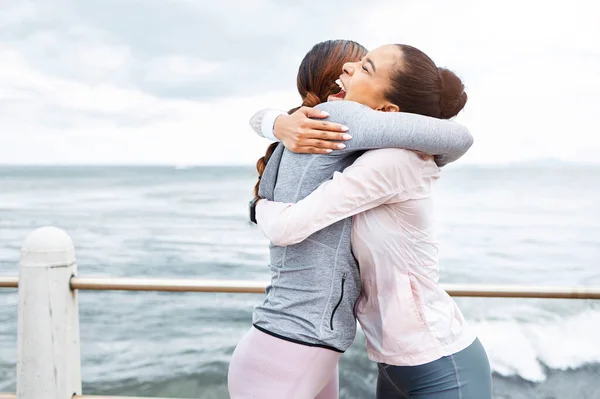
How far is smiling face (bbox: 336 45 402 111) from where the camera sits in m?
1.24

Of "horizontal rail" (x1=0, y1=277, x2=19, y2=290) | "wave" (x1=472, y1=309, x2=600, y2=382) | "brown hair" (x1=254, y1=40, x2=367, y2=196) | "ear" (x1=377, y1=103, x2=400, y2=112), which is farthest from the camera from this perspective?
"wave" (x1=472, y1=309, x2=600, y2=382)

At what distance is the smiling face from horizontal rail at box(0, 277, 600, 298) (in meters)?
0.69

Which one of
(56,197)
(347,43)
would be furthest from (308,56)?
(56,197)

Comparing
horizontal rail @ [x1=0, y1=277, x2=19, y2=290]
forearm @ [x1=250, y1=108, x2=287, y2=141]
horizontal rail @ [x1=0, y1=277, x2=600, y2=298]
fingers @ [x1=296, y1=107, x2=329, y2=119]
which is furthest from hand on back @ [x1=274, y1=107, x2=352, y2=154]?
horizontal rail @ [x1=0, y1=277, x2=19, y2=290]

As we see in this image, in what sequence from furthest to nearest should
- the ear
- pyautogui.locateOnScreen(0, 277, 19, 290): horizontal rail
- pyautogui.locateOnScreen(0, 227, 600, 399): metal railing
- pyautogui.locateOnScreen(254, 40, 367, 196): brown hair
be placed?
pyautogui.locateOnScreen(0, 277, 19, 290): horizontal rail
pyautogui.locateOnScreen(0, 227, 600, 399): metal railing
pyautogui.locateOnScreen(254, 40, 367, 196): brown hair
the ear

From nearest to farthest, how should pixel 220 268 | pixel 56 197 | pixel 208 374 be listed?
pixel 208 374
pixel 220 268
pixel 56 197

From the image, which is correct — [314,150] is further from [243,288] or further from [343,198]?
[243,288]

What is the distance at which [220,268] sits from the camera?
2192 centimetres

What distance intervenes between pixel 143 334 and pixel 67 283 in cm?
1507

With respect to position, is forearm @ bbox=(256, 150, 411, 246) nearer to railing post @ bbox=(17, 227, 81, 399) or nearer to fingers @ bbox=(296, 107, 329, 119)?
fingers @ bbox=(296, 107, 329, 119)

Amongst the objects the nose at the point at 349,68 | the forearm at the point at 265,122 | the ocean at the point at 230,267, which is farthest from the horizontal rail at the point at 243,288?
the ocean at the point at 230,267

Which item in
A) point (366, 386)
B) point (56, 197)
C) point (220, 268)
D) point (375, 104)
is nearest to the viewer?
point (375, 104)

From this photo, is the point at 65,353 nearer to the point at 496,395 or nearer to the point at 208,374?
the point at 496,395

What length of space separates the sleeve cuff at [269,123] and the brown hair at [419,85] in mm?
265
